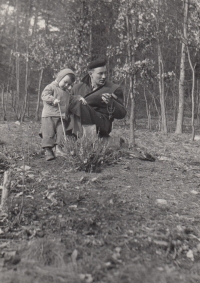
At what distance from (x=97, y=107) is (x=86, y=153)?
1.21 meters

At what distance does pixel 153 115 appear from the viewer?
27.4m

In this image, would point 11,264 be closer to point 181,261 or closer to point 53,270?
point 53,270

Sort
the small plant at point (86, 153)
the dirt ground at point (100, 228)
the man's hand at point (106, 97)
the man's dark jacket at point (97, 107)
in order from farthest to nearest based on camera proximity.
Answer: the man's dark jacket at point (97, 107) < the man's hand at point (106, 97) < the small plant at point (86, 153) < the dirt ground at point (100, 228)

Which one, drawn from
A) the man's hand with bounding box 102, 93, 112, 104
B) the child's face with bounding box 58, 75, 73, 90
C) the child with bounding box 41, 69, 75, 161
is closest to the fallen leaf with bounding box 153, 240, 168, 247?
the child with bounding box 41, 69, 75, 161

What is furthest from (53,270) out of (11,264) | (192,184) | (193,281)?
(192,184)

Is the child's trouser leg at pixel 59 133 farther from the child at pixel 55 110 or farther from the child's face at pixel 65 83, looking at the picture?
the child's face at pixel 65 83

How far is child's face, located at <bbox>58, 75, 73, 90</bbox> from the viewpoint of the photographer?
571 centimetres

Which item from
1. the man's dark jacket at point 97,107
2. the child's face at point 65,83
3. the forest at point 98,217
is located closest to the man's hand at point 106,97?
the man's dark jacket at point 97,107

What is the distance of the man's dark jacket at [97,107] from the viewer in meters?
5.83

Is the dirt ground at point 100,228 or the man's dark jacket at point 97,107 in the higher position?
the man's dark jacket at point 97,107

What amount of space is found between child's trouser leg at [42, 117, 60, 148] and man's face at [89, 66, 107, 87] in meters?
0.87

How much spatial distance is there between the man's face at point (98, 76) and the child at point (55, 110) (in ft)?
1.21

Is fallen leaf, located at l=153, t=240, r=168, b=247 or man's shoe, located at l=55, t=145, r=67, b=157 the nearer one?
fallen leaf, located at l=153, t=240, r=168, b=247

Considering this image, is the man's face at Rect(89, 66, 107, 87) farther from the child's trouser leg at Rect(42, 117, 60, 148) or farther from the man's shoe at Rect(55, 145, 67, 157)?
the man's shoe at Rect(55, 145, 67, 157)
